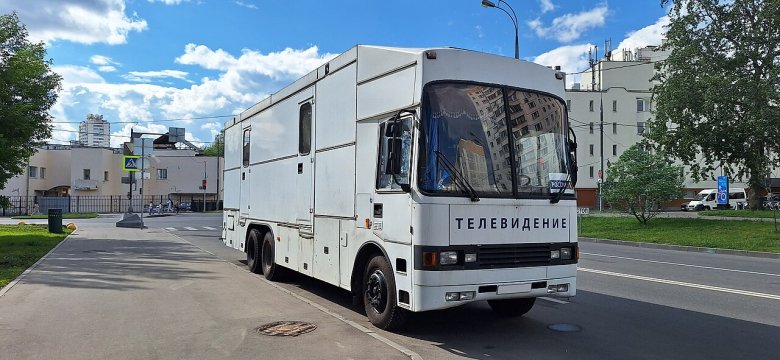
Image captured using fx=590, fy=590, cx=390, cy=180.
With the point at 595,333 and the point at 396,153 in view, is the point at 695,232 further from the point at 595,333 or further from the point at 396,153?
the point at 396,153

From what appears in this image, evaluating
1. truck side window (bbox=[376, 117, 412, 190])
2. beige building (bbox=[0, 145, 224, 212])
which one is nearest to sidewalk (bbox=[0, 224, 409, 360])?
truck side window (bbox=[376, 117, 412, 190])

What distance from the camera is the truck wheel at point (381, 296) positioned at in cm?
677

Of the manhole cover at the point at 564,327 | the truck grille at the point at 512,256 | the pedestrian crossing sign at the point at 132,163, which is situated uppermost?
the pedestrian crossing sign at the point at 132,163

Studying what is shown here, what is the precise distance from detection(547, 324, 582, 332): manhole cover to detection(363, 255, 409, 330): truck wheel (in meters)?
1.93

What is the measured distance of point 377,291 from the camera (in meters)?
7.11

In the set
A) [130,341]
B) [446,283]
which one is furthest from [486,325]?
[130,341]

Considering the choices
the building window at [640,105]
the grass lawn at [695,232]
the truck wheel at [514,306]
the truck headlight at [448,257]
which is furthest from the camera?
the building window at [640,105]

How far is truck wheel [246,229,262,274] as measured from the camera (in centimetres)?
1225

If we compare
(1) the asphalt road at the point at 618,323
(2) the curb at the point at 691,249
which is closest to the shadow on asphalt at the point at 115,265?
(1) the asphalt road at the point at 618,323

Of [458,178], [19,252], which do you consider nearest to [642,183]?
[458,178]

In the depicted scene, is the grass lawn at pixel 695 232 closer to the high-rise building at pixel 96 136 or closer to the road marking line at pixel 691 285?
the road marking line at pixel 691 285

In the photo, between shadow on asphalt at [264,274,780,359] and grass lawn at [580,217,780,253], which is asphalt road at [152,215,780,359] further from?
grass lawn at [580,217,780,253]

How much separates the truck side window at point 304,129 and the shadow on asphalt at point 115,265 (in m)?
3.79

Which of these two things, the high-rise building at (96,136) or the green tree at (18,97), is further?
the high-rise building at (96,136)
